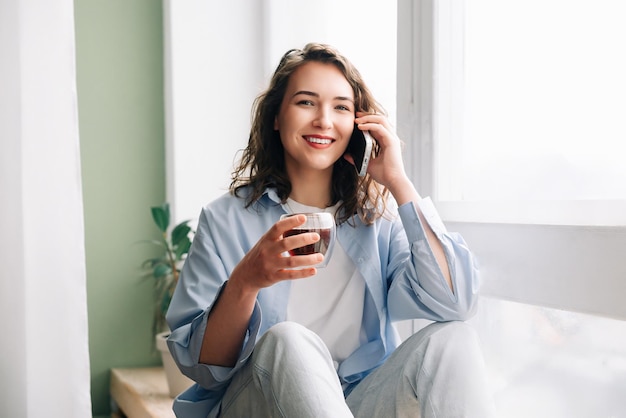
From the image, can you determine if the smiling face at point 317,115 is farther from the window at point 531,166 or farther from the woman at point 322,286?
the window at point 531,166

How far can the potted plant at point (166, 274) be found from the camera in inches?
96.1

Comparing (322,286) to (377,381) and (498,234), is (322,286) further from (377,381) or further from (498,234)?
(498,234)

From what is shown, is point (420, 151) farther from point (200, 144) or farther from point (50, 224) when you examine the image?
point (200, 144)

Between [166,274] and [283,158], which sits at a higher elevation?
[283,158]

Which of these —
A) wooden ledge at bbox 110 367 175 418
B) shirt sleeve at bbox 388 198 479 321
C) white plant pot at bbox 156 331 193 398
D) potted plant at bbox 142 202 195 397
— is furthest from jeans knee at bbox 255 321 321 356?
white plant pot at bbox 156 331 193 398

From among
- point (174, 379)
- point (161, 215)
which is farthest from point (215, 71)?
point (174, 379)

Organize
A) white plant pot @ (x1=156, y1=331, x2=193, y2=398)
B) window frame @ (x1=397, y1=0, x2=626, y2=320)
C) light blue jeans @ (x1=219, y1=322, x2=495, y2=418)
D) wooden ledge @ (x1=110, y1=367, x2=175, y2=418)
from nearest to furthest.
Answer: light blue jeans @ (x1=219, y1=322, x2=495, y2=418) < window frame @ (x1=397, y1=0, x2=626, y2=320) < wooden ledge @ (x1=110, y1=367, x2=175, y2=418) < white plant pot @ (x1=156, y1=331, x2=193, y2=398)

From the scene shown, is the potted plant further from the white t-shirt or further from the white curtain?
the white t-shirt

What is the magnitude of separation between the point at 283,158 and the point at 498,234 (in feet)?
1.78

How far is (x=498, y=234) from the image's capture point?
1.73 m

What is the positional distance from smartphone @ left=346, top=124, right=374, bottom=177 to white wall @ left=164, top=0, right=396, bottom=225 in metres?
1.21

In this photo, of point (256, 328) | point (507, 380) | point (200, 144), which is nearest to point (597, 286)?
point (507, 380)

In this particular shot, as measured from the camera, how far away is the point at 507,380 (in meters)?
1.80

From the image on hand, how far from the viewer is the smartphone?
1.63 metres
